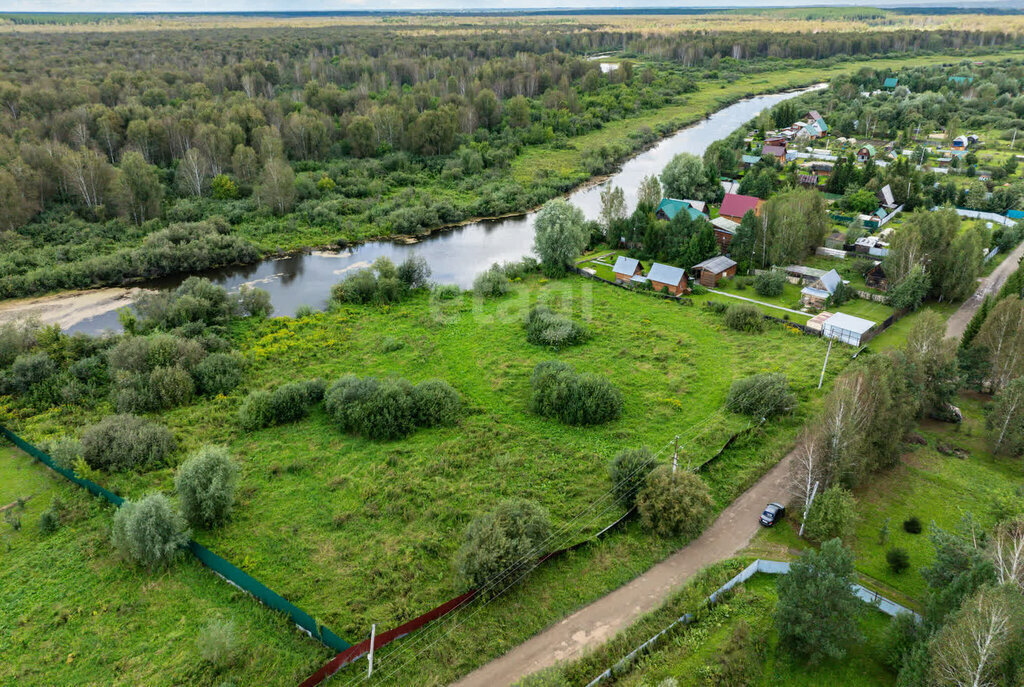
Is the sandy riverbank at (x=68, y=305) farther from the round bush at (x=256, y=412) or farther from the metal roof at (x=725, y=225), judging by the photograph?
the metal roof at (x=725, y=225)

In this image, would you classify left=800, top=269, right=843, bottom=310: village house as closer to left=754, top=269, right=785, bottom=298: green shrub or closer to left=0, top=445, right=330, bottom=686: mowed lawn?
left=754, top=269, right=785, bottom=298: green shrub

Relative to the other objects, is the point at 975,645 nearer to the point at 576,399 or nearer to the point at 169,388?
the point at 576,399

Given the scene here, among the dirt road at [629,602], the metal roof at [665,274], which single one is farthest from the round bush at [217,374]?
the metal roof at [665,274]

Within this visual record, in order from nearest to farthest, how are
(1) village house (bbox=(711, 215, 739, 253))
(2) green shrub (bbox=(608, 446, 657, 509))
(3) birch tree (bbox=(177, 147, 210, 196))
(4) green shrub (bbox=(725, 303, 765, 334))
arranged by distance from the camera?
(2) green shrub (bbox=(608, 446, 657, 509)), (4) green shrub (bbox=(725, 303, 765, 334)), (1) village house (bbox=(711, 215, 739, 253)), (3) birch tree (bbox=(177, 147, 210, 196))

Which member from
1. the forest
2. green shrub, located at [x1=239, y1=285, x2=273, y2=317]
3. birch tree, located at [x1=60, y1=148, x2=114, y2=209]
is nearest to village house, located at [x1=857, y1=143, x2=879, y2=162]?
the forest

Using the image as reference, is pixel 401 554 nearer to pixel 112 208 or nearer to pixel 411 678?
pixel 411 678

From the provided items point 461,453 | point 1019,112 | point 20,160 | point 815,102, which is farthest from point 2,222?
point 1019,112
